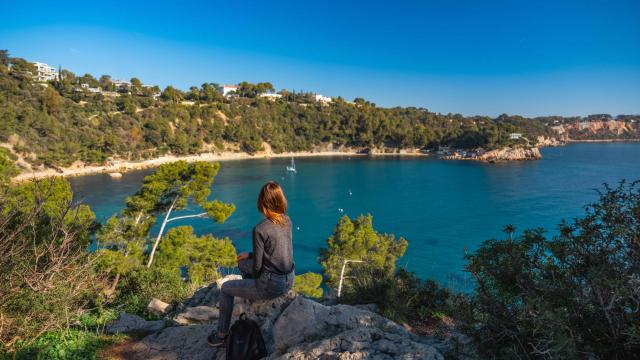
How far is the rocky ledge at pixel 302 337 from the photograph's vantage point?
9.76ft

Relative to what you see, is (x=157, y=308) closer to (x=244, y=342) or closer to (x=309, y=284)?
(x=244, y=342)

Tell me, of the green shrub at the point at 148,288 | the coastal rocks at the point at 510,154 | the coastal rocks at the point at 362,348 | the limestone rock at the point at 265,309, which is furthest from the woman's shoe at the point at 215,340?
the coastal rocks at the point at 510,154

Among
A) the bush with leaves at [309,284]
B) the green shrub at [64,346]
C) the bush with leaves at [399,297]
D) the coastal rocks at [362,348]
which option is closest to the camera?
the coastal rocks at [362,348]

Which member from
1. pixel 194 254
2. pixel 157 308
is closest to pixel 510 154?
pixel 194 254

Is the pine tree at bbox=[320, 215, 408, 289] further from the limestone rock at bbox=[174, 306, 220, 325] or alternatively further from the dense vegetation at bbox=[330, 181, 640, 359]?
Answer: the dense vegetation at bbox=[330, 181, 640, 359]

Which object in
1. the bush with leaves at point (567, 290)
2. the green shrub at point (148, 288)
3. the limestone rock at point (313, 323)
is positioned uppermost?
the bush with leaves at point (567, 290)

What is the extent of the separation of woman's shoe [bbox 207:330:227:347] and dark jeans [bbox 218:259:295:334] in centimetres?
9

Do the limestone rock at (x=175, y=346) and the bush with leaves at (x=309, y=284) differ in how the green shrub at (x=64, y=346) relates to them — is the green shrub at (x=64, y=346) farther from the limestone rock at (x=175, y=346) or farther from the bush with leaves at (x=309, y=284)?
the bush with leaves at (x=309, y=284)

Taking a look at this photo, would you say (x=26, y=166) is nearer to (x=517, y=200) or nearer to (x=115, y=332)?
(x=115, y=332)

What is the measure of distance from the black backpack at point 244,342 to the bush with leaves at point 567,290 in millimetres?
1741

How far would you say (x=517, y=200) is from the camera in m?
41.8

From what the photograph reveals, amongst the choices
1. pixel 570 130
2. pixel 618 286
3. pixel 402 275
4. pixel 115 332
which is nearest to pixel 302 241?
pixel 402 275

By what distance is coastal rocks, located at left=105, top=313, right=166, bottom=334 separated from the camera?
13.8 ft

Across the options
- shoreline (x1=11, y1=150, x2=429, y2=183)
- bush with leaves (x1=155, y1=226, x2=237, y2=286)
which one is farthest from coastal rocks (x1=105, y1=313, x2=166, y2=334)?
shoreline (x1=11, y1=150, x2=429, y2=183)
